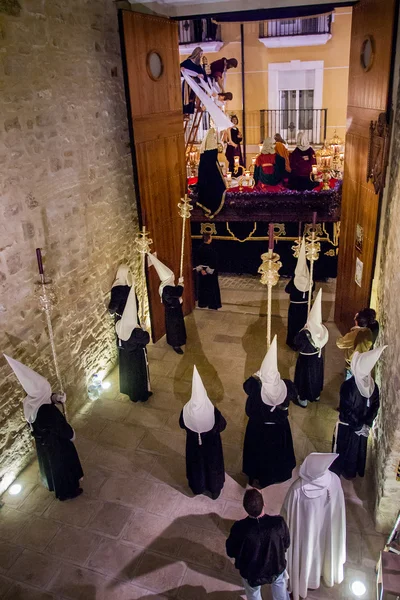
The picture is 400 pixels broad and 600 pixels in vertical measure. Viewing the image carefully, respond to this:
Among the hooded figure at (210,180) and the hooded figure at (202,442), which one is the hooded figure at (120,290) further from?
the hooded figure at (210,180)

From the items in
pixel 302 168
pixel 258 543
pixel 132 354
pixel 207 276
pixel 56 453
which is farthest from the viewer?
pixel 302 168

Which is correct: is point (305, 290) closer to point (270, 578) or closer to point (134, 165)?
point (134, 165)

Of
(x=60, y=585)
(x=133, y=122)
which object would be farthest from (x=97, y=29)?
(x=60, y=585)

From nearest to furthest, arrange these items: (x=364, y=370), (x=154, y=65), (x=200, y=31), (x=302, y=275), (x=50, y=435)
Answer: (x=364, y=370)
(x=50, y=435)
(x=302, y=275)
(x=154, y=65)
(x=200, y=31)

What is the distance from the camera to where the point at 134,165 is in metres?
8.21

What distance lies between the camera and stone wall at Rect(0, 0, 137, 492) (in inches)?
224

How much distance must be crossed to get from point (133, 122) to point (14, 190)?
2.91 meters

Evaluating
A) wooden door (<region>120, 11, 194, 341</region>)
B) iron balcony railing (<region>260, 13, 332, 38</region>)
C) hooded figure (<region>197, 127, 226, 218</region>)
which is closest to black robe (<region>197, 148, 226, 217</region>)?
hooded figure (<region>197, 127, 226, 218</region>)

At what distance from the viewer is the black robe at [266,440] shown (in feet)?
18.0

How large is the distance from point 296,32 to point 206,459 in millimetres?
14888

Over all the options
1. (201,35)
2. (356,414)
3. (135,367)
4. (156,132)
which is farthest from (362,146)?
(201,35)

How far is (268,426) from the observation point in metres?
5.65

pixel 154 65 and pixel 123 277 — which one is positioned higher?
pixel 154 65

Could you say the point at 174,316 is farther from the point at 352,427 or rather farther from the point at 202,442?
the point at 352,427
